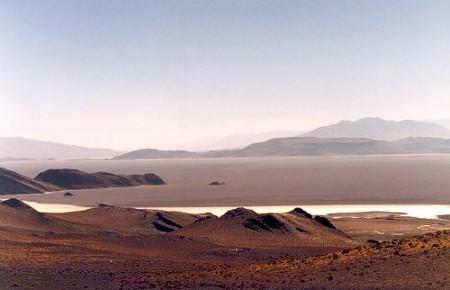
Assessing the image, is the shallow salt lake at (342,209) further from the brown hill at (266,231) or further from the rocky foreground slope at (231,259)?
the rocky foreground slope at (231,259)

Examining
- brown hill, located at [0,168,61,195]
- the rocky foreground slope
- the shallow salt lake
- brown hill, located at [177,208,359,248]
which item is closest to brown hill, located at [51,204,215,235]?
the rocky foreground slope

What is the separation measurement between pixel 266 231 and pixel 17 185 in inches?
3918

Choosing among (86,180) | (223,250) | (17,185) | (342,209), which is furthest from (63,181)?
(223,250)

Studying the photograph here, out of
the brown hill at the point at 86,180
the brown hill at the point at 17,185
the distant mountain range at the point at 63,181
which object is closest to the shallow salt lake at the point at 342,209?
the brown hill at the point at 17,185

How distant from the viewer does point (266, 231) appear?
183 feet

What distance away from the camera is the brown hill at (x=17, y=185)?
441ft

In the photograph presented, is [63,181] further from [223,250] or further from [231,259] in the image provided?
[231,259]

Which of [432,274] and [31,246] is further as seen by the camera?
[31,246]

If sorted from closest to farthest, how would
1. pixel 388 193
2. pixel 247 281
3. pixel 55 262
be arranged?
pixel 247 281, pixel 55 262, pixel 388 193

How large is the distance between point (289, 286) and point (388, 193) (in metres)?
98.4

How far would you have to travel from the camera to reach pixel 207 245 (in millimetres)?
Answer: 46625

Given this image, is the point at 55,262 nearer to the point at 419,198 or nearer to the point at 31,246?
the point at 31,246

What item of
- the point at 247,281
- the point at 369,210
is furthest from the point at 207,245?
the point at 369,210

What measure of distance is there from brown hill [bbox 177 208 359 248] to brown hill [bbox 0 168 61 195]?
294 feet
